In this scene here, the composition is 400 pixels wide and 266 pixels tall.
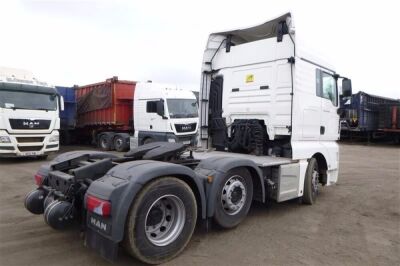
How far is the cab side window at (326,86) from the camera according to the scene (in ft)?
20.8

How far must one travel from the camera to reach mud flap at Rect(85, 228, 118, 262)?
3016 mm

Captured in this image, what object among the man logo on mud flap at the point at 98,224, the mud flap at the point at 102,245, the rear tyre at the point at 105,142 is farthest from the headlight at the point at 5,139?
the man logo on mud flap at the point at 98,224

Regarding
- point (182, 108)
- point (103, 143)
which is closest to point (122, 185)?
point (182, 108)

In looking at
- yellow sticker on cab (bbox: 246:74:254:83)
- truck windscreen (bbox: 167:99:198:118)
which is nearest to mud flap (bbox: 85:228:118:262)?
yellow sticker on cab (bbox: 246:74:254:83)

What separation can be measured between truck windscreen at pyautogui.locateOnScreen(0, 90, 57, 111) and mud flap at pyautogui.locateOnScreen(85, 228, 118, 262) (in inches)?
350

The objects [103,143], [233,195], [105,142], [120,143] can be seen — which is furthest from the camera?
[103,143]

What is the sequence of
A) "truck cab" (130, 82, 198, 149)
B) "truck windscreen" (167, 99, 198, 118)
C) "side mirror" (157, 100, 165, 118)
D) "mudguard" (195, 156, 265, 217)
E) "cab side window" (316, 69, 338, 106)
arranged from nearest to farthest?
1. "mudguard" (195, 156, 265, 217)
2. "cab side window" (316, 69, 338, 106)
3. "side mirror" (157, 100, 165, 118)
4. "truck cab" (130, 82, 198, 149)
5. "truck windscreen" (167, 99, 198, 118)

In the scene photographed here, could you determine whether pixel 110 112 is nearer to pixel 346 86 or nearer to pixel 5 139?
pixel 5 139

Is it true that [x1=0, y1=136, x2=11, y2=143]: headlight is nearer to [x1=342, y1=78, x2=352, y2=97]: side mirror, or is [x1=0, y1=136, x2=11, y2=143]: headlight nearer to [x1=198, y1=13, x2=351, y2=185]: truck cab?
[x1=198, y1=13, x2=351, y2=185]: truck cab

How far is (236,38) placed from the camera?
6730 mm

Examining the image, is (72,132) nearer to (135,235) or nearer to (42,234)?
(42,234)

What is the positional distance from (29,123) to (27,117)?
0.67ft

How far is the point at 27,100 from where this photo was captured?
1091 cm

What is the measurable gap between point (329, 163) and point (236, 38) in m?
→ 3.20
